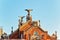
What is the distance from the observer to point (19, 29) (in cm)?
3334

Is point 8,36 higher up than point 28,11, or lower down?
lower down

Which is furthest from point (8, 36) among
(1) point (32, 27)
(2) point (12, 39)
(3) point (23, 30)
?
(1) point (32, 27)

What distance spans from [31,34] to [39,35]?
1740 millimetres

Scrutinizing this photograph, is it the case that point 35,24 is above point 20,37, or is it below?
above

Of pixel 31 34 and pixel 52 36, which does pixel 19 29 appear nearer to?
pixel 31 34

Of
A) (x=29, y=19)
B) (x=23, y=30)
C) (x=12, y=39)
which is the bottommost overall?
(x=12, y=39)

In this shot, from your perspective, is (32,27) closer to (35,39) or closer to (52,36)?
(35,39)

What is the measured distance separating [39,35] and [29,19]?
16.4ft

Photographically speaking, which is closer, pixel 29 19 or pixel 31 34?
pixel 31 34

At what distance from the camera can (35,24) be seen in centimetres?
3147

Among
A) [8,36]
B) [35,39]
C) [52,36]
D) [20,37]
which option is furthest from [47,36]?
[8,36]

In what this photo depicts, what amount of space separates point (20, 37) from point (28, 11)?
6.19m

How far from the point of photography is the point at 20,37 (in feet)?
107

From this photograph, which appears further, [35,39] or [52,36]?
[52,36]
